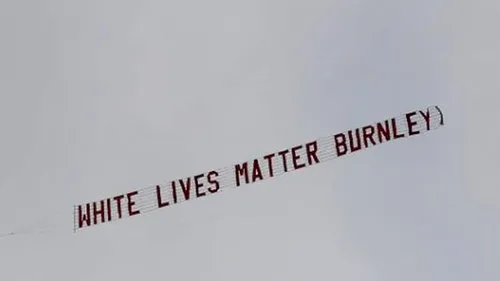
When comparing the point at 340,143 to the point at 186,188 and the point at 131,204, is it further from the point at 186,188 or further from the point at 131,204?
the point at 131,204

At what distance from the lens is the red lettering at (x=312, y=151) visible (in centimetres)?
4262

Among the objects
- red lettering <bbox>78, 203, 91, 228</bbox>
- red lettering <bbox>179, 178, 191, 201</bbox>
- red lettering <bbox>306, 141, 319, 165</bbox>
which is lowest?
red lettering <bbox>78, 203, 91, 228</bbox>

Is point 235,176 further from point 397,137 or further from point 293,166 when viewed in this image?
point 397,137

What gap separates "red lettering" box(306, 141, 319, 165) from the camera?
1678 inches

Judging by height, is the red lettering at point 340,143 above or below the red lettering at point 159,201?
above

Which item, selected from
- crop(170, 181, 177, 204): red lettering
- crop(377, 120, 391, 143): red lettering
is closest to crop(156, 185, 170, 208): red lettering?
crop(170, 181, 177, 204): red lettering

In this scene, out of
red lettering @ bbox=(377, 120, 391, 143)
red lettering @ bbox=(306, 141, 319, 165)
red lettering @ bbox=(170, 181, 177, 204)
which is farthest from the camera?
red lettering @ bbox=(170, 181, 177, 204)

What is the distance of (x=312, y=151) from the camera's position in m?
42.8

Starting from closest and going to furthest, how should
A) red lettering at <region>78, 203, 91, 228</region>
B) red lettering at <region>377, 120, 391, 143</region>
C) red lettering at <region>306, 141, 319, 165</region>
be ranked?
1. red lettering at <region>377, 120, 391, 143</region>
2. red lettering at <region>306, 141, 319, 165</region>
3. red lettering at <region>78, 203, 91, 228</region>

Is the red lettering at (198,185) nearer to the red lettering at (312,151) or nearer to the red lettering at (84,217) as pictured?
the red lettering at (312,151)

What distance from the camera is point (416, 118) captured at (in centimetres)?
4197

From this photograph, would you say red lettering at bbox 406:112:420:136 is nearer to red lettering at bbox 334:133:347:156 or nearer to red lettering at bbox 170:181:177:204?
red lettering at bbox 334:133:347:156

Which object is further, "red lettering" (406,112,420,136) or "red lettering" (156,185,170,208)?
"red lettering" (156,185,170,208)

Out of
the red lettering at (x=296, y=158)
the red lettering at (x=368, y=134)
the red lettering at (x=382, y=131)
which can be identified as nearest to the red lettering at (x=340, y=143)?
the red lettering at (x=368, y=134)
